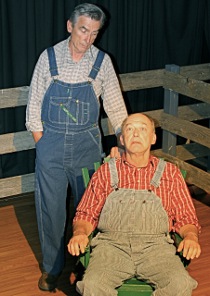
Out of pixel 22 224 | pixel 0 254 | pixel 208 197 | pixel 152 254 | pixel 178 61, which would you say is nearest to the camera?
pixel 152 254

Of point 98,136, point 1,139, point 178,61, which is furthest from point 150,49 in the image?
point 98,136

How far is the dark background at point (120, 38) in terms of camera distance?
564 cm

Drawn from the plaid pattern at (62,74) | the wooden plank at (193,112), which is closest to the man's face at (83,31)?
the plaid pattern at (62,74)

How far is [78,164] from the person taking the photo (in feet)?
14.4

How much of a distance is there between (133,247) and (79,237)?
0.30 metres

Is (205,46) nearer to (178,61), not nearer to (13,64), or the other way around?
(178,61)

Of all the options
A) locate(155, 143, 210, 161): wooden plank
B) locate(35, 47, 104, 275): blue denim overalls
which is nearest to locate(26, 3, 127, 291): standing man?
locate(35, 47, 104, 275): blue denim overalls

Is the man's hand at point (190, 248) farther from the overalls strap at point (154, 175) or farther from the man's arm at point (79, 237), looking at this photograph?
the man's arm at point (79, 237)

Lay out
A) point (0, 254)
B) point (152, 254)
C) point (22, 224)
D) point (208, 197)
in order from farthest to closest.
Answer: point (208, 197) → point (22, 224) → point (0, 254) → point (152, 254)

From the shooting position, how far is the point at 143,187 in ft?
13.0

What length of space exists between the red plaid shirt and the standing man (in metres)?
0.40

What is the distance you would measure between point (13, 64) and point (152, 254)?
2.44m

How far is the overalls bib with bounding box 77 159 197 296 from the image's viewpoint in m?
3.67

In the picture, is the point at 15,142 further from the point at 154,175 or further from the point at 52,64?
the point at 154,175
